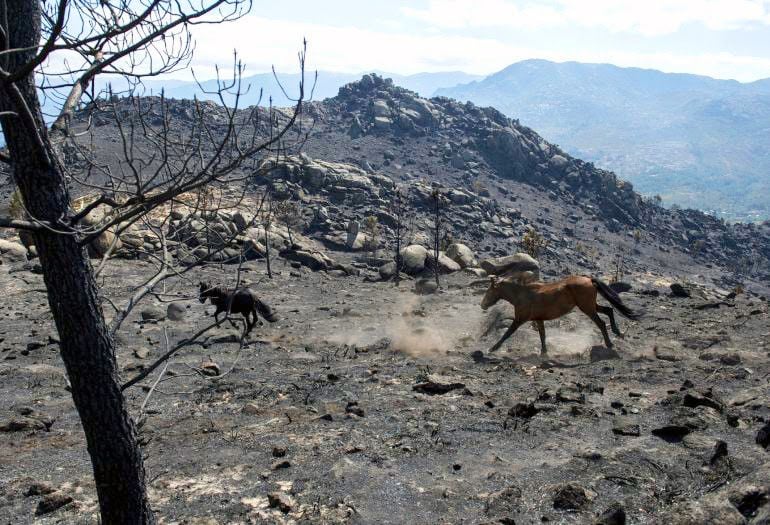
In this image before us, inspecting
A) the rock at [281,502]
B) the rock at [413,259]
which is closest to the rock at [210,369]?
the rock at [281,502]

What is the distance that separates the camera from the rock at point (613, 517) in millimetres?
5848

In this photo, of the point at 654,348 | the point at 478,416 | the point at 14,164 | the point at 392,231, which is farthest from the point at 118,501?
the point at 392,231

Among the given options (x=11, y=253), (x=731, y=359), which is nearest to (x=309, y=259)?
(x=11, y=253)

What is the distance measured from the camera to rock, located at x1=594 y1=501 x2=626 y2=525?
19.2 feet

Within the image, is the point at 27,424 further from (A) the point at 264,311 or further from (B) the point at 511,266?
(B) the point at 511,266

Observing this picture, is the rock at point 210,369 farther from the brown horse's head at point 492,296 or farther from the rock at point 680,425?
the rock at point 680,425

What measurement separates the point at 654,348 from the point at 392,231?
55.3 m

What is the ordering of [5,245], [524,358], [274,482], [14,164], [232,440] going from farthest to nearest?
[5,245] < [524,358] < [232,440] < [274,482] < [14,164]

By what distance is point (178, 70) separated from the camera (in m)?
5.09

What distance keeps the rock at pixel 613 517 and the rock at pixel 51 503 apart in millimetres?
6342

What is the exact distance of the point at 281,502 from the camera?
22.5ft

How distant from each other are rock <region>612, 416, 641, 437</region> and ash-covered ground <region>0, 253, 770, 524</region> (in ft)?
0.14

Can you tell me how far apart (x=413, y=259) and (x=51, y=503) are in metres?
34.1

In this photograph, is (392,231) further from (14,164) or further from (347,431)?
(14,164)
